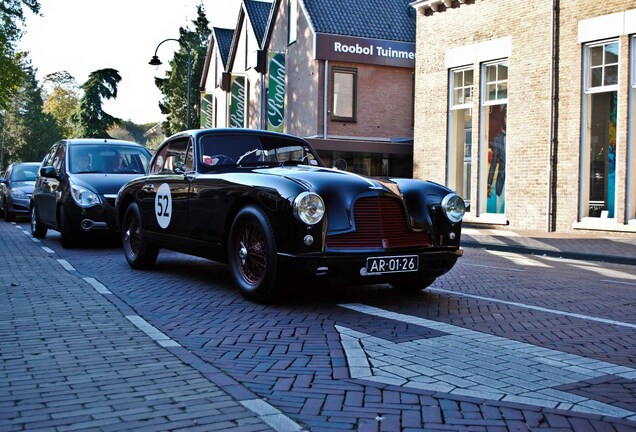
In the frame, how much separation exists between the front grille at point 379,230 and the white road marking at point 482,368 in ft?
3.35

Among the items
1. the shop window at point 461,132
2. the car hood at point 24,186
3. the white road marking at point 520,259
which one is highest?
the shop window at point 461,132

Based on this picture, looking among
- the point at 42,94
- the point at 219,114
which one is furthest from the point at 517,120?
the point at 42,94

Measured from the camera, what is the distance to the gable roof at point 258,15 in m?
38.8

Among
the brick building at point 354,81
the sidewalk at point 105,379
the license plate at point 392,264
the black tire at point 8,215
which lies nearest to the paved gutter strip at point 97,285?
the sidewalk at point 105,379

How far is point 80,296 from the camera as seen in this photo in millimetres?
6938

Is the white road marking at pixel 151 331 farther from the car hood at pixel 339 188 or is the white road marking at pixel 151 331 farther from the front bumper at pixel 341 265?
the car hood at pixel 339 188

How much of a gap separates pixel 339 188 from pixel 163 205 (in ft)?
9.30

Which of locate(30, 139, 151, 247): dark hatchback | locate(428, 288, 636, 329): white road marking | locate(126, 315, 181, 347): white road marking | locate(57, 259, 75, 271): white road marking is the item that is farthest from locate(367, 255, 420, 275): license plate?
locate(30, 139, 151, 247): dark hatchback

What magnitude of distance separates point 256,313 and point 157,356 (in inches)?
64.7

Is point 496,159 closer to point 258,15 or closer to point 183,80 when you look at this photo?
point 258,15

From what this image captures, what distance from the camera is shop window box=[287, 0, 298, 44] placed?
105ft

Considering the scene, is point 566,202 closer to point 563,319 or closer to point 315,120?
point 563,319

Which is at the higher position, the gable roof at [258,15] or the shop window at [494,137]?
the gable roof at [258,15]

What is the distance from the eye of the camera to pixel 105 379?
13.3 feet
